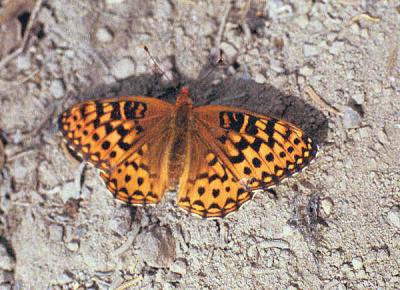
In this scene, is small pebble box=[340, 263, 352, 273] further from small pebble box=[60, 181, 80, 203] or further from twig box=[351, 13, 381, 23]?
small pebble box=[60, 181, 80, 203]

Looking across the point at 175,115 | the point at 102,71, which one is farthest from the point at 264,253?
the point at 102,71

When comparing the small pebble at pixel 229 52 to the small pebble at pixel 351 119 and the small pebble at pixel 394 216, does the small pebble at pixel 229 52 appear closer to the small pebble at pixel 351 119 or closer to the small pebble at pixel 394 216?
the small pebble at pixel 351 119

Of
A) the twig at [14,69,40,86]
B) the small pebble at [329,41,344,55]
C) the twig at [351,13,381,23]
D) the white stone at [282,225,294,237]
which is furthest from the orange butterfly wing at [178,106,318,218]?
the twig at [14,69,40,86]

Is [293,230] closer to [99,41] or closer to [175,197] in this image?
[175,197]

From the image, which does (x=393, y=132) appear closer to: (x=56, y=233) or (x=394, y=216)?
(x=394, y=216)

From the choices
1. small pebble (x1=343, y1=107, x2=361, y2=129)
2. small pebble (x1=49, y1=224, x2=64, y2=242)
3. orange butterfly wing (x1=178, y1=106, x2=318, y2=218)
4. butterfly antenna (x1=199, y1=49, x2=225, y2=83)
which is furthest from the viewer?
butterfly antenna (x1=199, y1=49, x2=225, y2=83)

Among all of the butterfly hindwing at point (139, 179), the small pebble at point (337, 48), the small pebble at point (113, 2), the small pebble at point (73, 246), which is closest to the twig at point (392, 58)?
the small pebble at point (337, 48)
